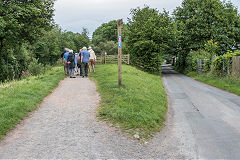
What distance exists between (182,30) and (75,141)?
30.2 m

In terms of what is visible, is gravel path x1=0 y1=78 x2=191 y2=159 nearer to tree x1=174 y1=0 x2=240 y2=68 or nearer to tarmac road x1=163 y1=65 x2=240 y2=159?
tarmac road x1=163 y1=65 x2=240 y2=159

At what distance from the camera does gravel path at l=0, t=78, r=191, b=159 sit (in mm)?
4398

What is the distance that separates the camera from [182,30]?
32312 mm

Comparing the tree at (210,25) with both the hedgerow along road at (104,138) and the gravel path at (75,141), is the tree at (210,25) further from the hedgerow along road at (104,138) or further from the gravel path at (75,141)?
the gravel path at (75,141)

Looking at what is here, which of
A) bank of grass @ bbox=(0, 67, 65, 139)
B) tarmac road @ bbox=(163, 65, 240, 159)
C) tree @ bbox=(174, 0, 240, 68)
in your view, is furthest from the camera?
tree @ bbox=(174, 0, 240, 68)

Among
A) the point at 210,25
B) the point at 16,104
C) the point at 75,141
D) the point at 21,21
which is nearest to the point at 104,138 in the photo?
the point at 75,141

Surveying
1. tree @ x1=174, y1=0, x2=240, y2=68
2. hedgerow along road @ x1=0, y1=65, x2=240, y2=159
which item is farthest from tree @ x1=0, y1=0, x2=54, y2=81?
tree @ x1=174, y1=0, x2=240, y2=68

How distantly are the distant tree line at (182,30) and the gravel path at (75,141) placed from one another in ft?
72.2

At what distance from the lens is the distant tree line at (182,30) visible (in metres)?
28.2

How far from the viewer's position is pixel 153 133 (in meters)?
5.84

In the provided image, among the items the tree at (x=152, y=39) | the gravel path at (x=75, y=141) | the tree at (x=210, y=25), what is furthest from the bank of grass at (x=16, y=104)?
the tree at (x=210, y=25)

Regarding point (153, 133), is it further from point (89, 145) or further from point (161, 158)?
point (89, 145)

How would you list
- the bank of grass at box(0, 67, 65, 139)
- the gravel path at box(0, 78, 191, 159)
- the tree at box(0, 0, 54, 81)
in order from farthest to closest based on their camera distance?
the tree at box(0, 0, 54, 81)
the bank of grass at box(0, 67, 65, 139)
the gravel path at box(0, 78, 191, 159)

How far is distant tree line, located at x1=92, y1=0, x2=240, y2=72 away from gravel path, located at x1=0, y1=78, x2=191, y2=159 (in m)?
22.0
